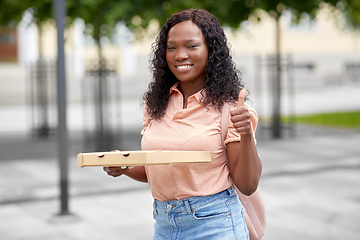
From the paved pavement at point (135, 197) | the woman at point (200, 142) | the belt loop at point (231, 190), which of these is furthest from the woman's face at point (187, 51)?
the paved pavement at point (135, 197)

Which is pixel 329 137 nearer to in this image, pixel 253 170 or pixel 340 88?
pixel 253 170

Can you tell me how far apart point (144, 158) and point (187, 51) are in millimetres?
529

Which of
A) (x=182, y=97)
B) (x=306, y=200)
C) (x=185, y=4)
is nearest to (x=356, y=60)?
(x=185, y=4)

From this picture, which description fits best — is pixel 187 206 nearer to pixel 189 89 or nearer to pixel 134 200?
pixel 189 89

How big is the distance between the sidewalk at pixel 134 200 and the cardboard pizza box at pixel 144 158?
332cm

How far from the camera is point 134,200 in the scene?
265 inches

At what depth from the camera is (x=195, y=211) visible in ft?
7.29

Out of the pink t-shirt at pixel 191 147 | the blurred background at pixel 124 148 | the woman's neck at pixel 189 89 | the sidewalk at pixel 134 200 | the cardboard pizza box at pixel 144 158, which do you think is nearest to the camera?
the cardboard pizza box at pixel 144 158

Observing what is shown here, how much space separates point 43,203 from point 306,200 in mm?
3158

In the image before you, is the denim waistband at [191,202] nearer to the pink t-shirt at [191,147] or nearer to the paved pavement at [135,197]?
the pink t-shirt at [191,147]

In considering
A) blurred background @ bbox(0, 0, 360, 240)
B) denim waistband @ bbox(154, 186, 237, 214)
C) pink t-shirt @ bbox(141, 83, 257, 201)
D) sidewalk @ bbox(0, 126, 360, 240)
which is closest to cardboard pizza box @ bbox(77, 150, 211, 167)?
pink t-shirt @ bbox(141, 83, 257, 201)

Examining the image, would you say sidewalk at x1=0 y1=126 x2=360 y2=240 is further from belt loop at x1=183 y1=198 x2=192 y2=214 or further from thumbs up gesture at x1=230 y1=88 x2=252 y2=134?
thumbs up gesture at x1=230 y1=88 x2=252 y2=134

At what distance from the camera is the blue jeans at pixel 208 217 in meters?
2.22

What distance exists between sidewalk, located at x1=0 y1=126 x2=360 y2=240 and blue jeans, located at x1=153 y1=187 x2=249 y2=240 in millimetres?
3035
